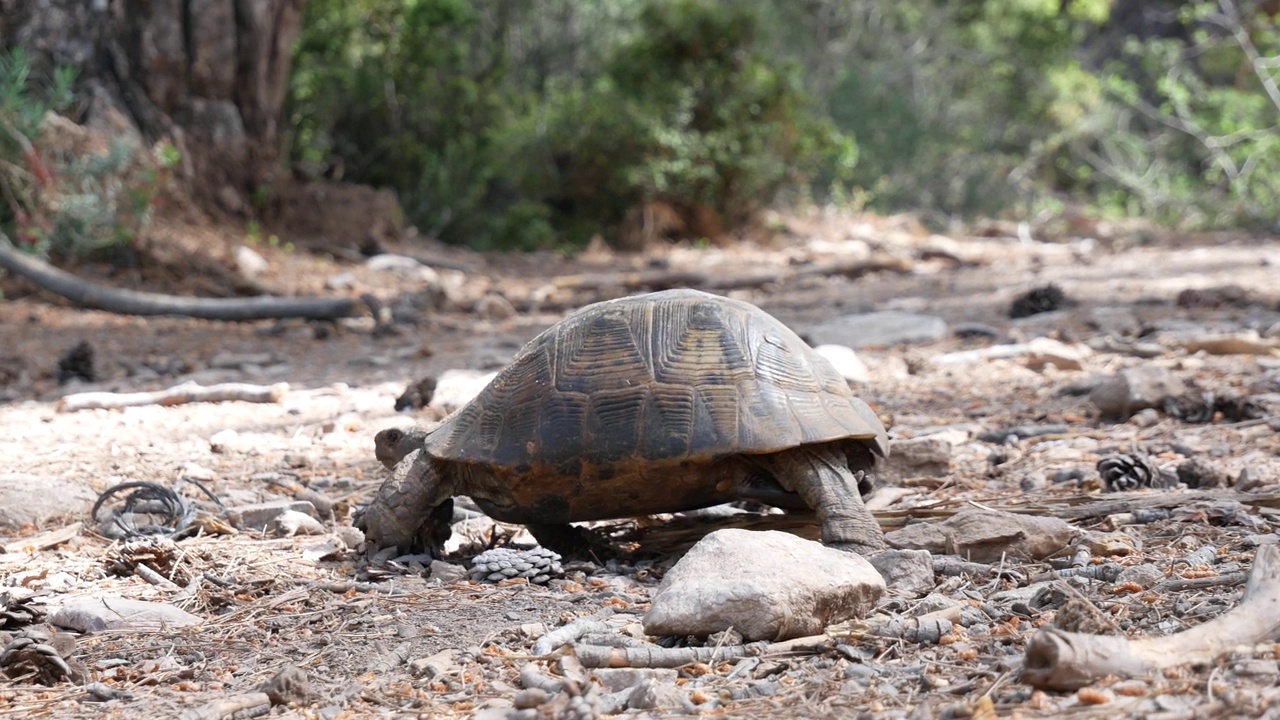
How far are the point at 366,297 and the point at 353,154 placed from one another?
680cm

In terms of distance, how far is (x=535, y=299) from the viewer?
11648 millimetres

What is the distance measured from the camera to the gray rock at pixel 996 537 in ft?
11.4

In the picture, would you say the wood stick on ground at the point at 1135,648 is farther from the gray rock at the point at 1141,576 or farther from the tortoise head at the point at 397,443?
the tortoise head at the point at 397,443

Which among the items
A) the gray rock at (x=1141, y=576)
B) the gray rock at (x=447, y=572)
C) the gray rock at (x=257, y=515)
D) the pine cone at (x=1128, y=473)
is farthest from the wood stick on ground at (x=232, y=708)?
the pine cone at (x=1128, y=473)

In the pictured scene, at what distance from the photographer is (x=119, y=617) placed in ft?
10.7

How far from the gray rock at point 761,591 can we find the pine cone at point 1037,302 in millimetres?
6599

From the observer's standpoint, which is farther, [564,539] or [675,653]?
[564,539]

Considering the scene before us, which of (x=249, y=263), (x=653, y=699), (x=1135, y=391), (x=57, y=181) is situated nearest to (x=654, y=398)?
(x=653, y=699)

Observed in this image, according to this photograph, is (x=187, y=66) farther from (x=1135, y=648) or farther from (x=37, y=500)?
(x=1135, y=648)

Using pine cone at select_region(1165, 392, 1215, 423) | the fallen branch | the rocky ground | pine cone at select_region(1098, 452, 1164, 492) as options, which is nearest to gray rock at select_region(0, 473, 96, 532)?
the rocky ground

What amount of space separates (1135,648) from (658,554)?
73.0 inches

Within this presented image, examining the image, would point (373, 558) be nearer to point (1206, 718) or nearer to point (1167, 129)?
point (1206, 718)

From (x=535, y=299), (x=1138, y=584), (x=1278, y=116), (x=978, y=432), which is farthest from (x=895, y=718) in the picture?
(x=1278, y=116)

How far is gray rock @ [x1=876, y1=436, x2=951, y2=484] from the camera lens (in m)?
4.66
